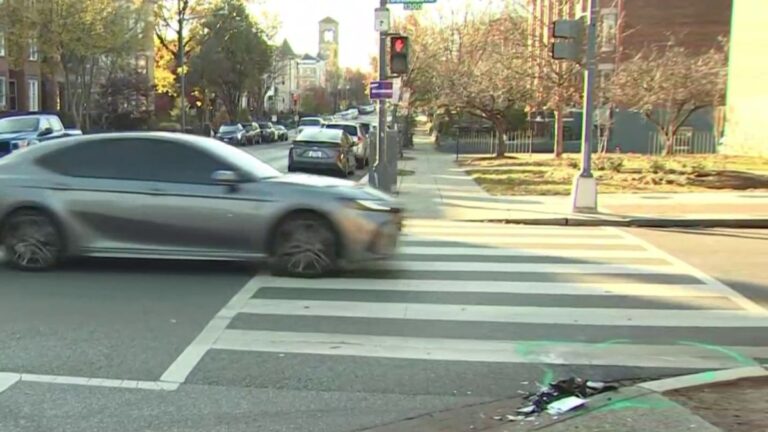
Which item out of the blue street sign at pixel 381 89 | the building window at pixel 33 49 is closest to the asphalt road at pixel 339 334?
the blue street sign at pixel 381 89

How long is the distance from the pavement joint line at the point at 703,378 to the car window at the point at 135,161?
5200 mm

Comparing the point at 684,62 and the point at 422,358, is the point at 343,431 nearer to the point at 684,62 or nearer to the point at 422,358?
the point at 422,358

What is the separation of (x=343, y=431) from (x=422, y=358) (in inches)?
56.6

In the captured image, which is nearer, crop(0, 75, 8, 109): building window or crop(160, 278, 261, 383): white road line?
crop(160, 278, 261, 383): white road line

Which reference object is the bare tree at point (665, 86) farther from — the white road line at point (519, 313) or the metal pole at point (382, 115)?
the white road line at point (519, 313)

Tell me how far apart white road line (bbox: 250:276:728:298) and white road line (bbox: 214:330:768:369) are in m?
1.80

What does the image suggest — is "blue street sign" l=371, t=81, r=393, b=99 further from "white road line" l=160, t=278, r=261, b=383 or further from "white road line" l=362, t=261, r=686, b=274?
"white road line" l=160, t=278, r=261, b=383

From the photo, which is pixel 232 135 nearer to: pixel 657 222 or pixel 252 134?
pixel 252 134

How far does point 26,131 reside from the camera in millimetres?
20250


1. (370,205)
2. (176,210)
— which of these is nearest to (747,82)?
(370,205)

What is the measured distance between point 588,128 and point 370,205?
7489 mm

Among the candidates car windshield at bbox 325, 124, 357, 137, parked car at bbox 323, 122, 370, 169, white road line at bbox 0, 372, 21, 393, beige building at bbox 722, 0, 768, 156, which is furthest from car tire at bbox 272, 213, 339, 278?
beige building at bbox 722, 0, 768, 156

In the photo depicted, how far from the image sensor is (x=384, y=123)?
17.7 meters

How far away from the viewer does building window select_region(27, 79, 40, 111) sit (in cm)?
4891
